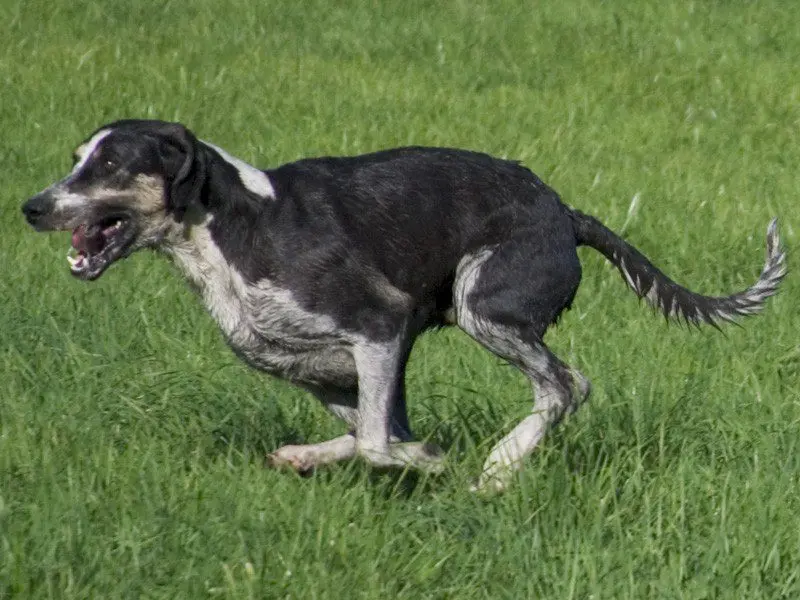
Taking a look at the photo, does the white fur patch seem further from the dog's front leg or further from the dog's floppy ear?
the dog's front leg

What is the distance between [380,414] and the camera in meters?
5.16

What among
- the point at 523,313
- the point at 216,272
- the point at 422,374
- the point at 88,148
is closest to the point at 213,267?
the point at 216,272

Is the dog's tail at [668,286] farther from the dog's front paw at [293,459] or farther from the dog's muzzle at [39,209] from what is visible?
the dog's muzzle at [39,209]

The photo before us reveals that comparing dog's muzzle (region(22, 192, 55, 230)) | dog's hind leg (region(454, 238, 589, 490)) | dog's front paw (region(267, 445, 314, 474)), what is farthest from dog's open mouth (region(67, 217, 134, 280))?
dog's hind leg (region(454, 238, 589, 490))

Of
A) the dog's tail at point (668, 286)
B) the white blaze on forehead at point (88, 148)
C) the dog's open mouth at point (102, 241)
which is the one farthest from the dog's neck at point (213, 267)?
the dog's tail at point (668, 286)

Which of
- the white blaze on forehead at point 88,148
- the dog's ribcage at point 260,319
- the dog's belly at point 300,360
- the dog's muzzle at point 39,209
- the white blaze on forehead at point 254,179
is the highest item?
the white blaze on forehead at point 88,148

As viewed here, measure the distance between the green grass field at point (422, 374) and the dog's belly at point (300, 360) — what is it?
275mm

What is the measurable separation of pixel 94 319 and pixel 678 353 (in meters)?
2.31

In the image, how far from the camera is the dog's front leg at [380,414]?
16.9 ft

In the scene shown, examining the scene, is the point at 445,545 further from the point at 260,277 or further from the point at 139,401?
the point at 139,401

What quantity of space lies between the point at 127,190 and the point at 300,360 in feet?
2.42

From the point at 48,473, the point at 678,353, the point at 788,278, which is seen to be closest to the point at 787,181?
the point at 788,278

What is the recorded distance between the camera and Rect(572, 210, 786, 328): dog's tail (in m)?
5.73

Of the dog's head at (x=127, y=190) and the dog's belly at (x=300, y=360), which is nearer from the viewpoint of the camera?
the dog's head at (x=127, y=190)
